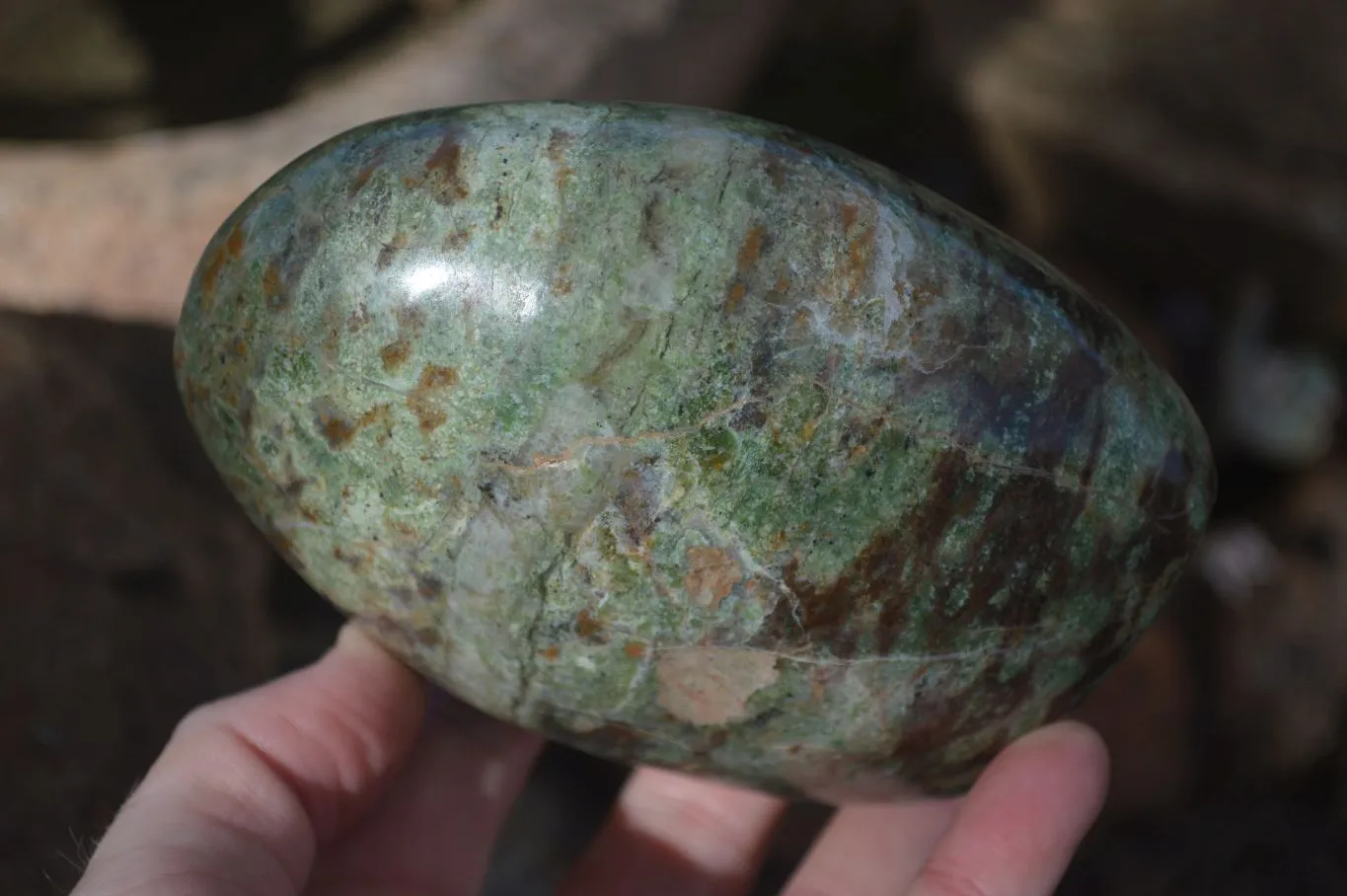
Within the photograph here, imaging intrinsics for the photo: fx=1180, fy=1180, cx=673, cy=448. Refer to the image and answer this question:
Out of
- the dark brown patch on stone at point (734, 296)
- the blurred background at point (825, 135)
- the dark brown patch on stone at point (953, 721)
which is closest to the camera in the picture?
the dark brown patch on stone at point (734, 296)

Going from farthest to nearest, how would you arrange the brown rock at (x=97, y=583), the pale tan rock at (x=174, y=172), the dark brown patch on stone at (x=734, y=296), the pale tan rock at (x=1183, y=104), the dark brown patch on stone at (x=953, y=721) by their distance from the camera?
1. the pale tan rock at (x=1183, y=104)
2. the pale tan rock at (x=174, y=172)
3. the brown rock at (x=97, y=583)
4. the dark brown patch on stone at (x=953, y=721)
5. the dark brown patch on stone at (x=734, y=296)

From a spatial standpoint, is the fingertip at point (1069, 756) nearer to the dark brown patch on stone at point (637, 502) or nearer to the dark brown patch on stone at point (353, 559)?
the dark brown patch on stone at point (637, 502)

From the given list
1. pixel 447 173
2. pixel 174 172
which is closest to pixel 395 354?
pixel 447 173

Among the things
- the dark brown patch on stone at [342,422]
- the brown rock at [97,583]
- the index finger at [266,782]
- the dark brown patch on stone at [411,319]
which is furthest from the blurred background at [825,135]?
the dark brown patch on stone at [411,319]

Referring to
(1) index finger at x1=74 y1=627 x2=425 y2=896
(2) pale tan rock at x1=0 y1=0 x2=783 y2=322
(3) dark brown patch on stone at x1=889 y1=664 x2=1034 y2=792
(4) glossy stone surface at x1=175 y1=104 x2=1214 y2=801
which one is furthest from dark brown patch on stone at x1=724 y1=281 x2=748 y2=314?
(2) pale tan rock at x1=0 y1=0 x2=783 y2=322

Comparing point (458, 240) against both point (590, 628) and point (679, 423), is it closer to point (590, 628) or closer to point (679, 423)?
point (679, 423)

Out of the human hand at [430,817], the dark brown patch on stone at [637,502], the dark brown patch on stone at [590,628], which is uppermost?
the dark brown patch on stone at [637,502]

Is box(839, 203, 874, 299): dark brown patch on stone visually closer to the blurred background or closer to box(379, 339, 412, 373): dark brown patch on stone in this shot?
box(379, 339, 412, 373): dark brown patch on stone
